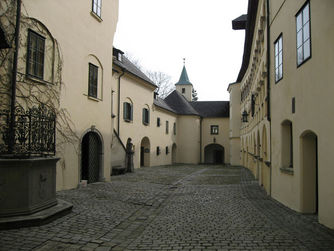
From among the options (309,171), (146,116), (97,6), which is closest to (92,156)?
(97,6)

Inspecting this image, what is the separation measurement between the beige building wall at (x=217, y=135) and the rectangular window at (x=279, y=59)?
3465 cm

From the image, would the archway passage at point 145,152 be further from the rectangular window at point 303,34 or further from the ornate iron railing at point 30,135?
the rectangular window at point 303,34

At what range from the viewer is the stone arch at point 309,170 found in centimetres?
800

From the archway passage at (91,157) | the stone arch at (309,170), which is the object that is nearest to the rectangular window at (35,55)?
the archway passage at (91,157)

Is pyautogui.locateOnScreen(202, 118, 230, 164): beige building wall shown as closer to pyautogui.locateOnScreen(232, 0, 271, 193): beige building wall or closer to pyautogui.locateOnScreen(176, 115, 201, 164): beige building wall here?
pyautogui.locateOnScreen(176, 115, 201, 164): beige building wall

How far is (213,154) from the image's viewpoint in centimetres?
4841

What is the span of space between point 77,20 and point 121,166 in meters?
10.6

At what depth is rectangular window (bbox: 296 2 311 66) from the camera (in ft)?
24.8

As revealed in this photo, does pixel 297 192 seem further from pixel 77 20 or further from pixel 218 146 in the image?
pixel 218 146

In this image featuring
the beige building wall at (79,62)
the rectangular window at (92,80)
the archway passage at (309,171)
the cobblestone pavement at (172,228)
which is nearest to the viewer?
the cobblestone pavement at (172,228)

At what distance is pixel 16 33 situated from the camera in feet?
30.2

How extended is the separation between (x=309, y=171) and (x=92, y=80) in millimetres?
9803

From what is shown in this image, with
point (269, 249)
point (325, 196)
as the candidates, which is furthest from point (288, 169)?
point (269, 249)

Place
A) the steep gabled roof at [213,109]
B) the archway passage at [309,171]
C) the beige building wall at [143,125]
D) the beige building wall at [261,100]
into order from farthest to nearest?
the steep gabled roof at [213,109]
the beige building wall at [143,125]
the beige building wall at [261,100]
the archway passage at [309,171]
